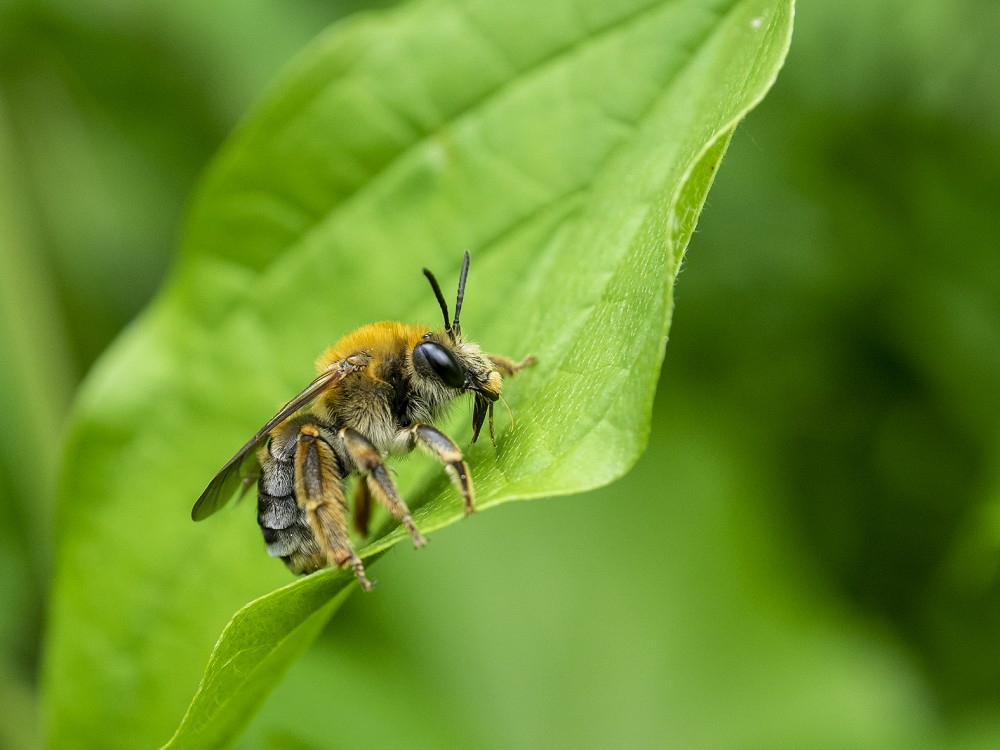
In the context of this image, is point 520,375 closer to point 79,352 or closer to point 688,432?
point 688,432

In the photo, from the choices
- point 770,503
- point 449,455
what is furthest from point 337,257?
point 770,503

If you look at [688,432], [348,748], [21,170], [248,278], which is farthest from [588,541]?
[21,170]

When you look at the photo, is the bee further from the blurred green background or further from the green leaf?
the blurred green background

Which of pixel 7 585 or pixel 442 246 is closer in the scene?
pixel 442 246

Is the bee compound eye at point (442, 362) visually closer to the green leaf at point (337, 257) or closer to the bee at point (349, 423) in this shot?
the bee at point (349, 423)

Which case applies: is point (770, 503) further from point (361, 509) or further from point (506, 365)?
point (506, 365)

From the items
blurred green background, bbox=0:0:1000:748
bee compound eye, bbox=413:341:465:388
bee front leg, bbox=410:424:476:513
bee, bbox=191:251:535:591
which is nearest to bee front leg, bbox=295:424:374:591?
bee, bbox=191:251:535:591

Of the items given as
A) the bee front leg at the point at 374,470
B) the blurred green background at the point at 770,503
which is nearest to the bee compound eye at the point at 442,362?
the bee front leg at the point at 374,470

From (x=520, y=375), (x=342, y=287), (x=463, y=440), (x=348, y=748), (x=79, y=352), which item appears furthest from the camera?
(x=79, y=352)
